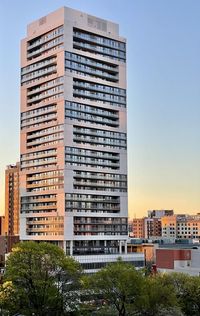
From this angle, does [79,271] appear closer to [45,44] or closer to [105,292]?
[105,292]

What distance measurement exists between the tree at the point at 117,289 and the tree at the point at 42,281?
2.44 meters

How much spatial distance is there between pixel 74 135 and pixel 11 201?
87.9m

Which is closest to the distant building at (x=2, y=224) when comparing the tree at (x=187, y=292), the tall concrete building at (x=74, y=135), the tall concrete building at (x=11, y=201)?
the tall concrete building at (x=11, y=201)

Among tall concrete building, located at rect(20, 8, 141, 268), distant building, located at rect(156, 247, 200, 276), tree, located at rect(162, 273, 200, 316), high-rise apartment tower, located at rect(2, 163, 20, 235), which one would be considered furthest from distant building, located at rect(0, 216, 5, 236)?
tree, located at rect(162, 273, 200, 316)

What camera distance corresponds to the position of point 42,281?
5672 centimetres

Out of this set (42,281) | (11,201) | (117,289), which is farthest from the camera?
(11,201)

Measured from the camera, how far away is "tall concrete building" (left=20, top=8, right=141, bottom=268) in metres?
99.9

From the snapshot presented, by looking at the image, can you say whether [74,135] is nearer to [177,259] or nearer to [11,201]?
[177,259]

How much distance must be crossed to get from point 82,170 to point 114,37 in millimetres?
28475

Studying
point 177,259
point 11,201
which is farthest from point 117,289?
point 11,201

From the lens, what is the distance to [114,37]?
359 ft

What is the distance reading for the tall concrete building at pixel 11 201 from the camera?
7111 inches

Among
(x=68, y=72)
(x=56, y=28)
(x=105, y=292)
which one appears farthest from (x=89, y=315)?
(x=56, y=28)

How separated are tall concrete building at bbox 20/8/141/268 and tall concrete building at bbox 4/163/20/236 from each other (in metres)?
74.8
